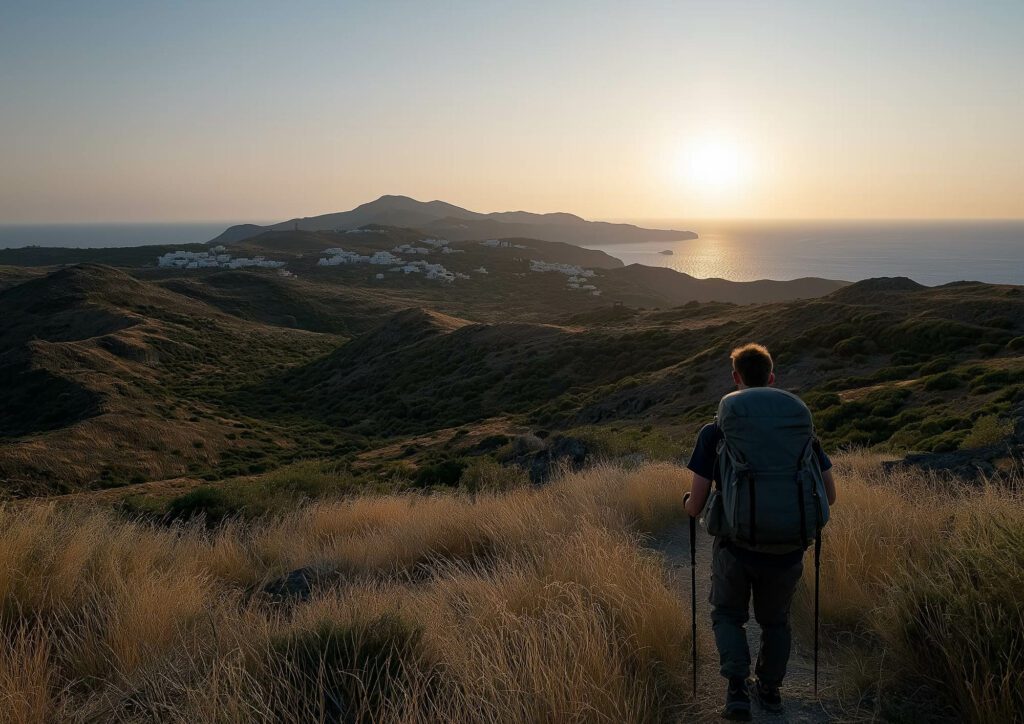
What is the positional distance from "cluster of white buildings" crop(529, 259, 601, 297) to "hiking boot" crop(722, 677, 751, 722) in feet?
434

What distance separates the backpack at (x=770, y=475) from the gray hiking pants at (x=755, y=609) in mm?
216

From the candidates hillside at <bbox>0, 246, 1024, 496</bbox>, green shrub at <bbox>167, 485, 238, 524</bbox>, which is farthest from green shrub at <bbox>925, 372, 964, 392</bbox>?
green shrub at <bbox>167, 485, 238, 524</bbox>

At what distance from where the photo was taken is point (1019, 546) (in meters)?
3.24

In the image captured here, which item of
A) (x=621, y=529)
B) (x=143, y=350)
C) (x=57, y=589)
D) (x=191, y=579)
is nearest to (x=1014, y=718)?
(x=621, y=529)

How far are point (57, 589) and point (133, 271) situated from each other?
142328 mm

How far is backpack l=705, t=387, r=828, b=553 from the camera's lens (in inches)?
112

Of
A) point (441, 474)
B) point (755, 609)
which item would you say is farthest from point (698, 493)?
point (441, 474)

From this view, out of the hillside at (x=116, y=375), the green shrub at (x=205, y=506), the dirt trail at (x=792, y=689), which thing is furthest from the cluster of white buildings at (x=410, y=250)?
the dirt trail at (x=792, y=689)

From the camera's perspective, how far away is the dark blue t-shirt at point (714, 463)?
10.0 ft

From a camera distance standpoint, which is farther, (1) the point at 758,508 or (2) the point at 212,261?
(2) the point at 212,261

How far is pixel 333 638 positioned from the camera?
336 centimetres

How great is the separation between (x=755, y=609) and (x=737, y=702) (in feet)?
1.45

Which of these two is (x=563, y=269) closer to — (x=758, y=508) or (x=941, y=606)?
(x=941, y=606)

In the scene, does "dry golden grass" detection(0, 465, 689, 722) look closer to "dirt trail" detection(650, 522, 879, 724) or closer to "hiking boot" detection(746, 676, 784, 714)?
"dirt trail" detection(650, 522, 879, 724)
